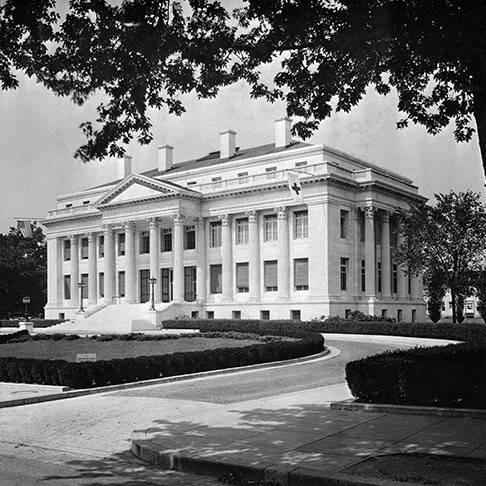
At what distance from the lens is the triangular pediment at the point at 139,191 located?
62.7 meters

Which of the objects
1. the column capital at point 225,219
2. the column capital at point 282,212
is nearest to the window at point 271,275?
the column capital at point 282,212

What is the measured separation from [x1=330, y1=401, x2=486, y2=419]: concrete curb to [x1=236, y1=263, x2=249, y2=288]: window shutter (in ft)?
159

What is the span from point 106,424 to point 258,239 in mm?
48186

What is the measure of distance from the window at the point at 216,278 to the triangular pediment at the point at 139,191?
7140 mm

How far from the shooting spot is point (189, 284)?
2574 inches

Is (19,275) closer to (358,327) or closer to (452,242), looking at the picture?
(358,327)

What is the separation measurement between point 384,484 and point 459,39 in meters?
6.16

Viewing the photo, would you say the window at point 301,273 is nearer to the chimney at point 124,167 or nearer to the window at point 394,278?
the window at point 394,278

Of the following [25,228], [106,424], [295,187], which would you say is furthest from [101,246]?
[106,424]

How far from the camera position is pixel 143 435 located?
10875mm

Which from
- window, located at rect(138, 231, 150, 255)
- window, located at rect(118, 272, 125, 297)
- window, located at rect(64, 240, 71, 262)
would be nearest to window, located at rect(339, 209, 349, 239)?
window, located at rect(138, 231, 150, 255)

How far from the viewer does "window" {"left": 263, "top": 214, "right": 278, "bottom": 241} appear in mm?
60281

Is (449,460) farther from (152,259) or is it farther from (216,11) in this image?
(152,259)

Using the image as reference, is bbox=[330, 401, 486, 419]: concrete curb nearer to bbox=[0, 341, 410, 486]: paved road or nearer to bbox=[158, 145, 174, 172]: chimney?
bbox=[0, 341, 410, 486]: paved road
